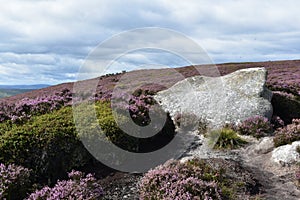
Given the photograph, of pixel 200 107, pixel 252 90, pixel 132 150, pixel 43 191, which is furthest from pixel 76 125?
pixel 252 90

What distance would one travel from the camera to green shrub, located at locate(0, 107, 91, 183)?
9.81 meters

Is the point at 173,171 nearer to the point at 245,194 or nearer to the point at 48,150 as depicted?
the point at 245,194

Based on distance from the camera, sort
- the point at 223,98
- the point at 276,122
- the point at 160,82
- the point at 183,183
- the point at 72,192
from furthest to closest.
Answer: the point at 160,82, the point at 223,98, the point at 276,122, the point at 183,183, the point at 72,192

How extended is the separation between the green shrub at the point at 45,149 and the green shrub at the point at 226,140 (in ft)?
18.7

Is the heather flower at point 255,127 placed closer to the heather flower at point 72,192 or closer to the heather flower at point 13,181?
the heather flower at point 72,192

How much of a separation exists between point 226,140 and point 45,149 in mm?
7599

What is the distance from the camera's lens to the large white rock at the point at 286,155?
37.8 ft

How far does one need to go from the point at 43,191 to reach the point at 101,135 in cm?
A: 326

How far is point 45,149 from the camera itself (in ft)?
33.4

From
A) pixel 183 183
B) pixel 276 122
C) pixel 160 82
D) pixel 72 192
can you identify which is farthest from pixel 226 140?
pixel 160 82

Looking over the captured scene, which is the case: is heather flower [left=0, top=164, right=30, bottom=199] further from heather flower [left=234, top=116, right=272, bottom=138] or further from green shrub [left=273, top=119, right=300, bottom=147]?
heather flower [left=234, top=116, right=272, bottom=138]

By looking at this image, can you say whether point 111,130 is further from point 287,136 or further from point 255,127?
point 255,127

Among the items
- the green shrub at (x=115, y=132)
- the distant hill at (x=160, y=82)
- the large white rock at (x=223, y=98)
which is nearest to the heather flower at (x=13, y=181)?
the green shrub at (x=115, y=132)

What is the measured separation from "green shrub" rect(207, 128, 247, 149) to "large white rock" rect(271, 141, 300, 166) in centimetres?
204
